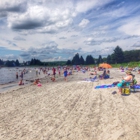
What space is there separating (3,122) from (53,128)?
2297 mm

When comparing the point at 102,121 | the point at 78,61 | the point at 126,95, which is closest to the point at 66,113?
the point at 102,121

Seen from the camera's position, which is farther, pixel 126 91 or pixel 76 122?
pixel 126 91

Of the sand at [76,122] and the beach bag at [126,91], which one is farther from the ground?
the beach bag at [126,91]

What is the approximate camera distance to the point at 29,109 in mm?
8867

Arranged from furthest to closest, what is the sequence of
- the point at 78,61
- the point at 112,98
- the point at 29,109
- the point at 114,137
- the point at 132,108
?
the point at 78,61
the point at 112,98
the point at 29,109
the point at 132,108
the point at 114,137

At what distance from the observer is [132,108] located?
752 cm

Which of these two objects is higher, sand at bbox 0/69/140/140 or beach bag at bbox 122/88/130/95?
beach bag at bbox 122/88/130/95

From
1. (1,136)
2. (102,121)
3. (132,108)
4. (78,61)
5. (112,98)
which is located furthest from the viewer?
(78,61)

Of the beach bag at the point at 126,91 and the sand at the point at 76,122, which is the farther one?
the beach bag at the point at 126,91

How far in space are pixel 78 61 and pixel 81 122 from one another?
114 meters

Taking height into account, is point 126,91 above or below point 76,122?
above

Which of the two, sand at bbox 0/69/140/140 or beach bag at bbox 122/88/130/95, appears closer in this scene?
sand at bbox 0/69/140/140

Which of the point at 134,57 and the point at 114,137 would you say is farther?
the point at 134,57

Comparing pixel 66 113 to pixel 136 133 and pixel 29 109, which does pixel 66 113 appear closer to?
pixel 29 109
